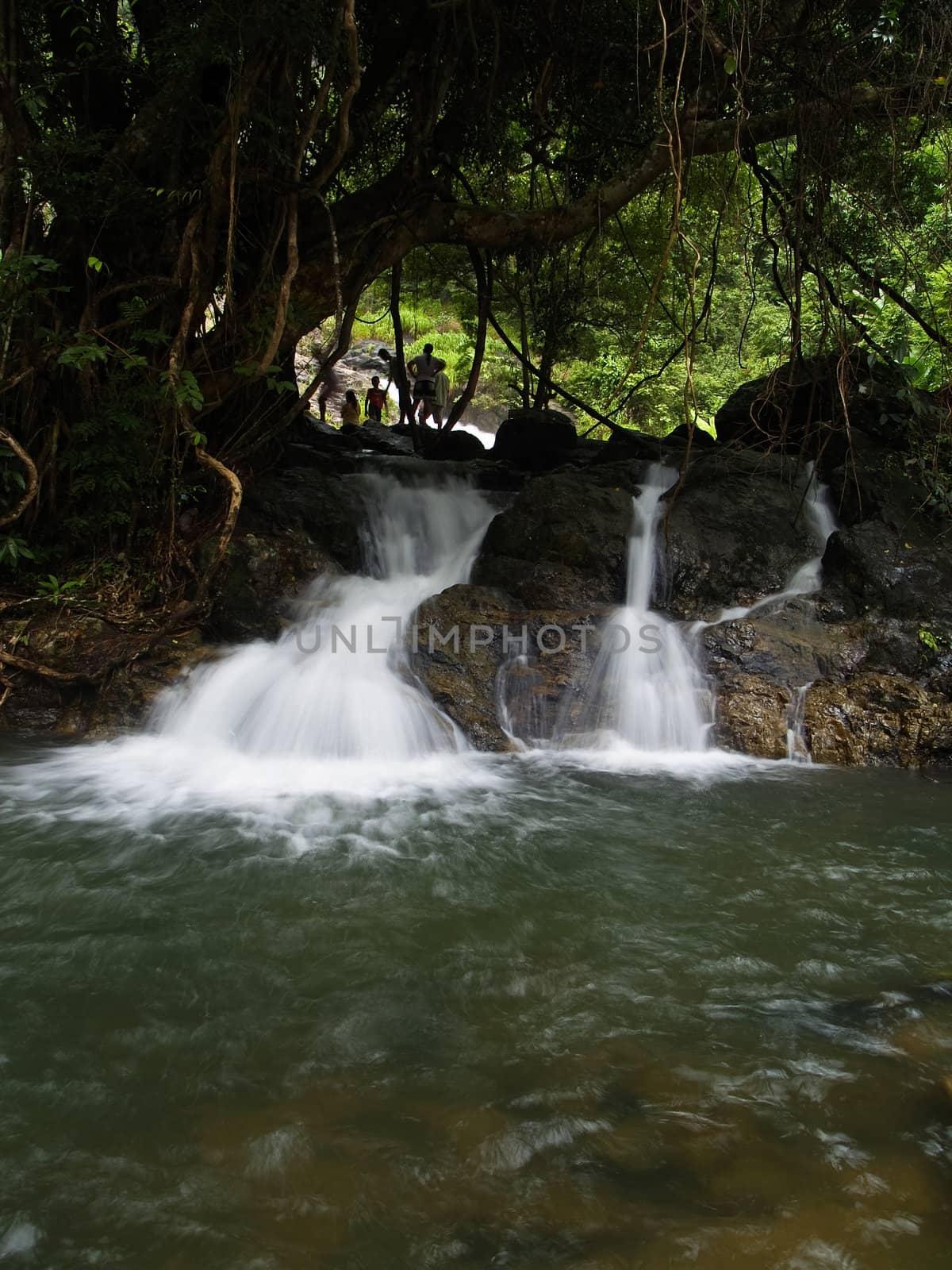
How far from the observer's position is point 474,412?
23672 mm

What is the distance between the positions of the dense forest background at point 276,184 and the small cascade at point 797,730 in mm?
2465

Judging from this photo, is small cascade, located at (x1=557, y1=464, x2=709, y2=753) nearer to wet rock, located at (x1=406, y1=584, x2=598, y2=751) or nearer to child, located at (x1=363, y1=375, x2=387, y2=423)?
wet rock, located at (x1=406, y1=584, x2=598, y2=751)

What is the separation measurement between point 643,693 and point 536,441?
530 cm

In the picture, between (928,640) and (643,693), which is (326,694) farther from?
(928,640)

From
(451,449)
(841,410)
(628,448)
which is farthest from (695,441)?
(451,449)

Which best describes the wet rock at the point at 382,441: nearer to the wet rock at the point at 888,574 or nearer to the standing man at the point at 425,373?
the standing man at the point at 425,373

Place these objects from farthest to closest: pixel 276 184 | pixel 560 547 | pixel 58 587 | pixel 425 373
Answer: pixel 425 373 → pixel 560 547 → pixel 58 587 → pixel 276 184

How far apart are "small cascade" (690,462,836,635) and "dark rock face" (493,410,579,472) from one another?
3364mm

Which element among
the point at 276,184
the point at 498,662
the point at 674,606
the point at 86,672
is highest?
the point at 276,184

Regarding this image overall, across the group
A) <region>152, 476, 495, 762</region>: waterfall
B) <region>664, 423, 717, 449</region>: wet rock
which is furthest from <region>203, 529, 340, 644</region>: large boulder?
<region>664, 423, 717, 449</region>: wet rock

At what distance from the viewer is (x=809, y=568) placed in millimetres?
7652

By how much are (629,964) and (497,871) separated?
979 mm

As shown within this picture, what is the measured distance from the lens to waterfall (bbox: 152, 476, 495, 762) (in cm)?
602

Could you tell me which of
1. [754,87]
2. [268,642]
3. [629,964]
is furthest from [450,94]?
[629,964]
